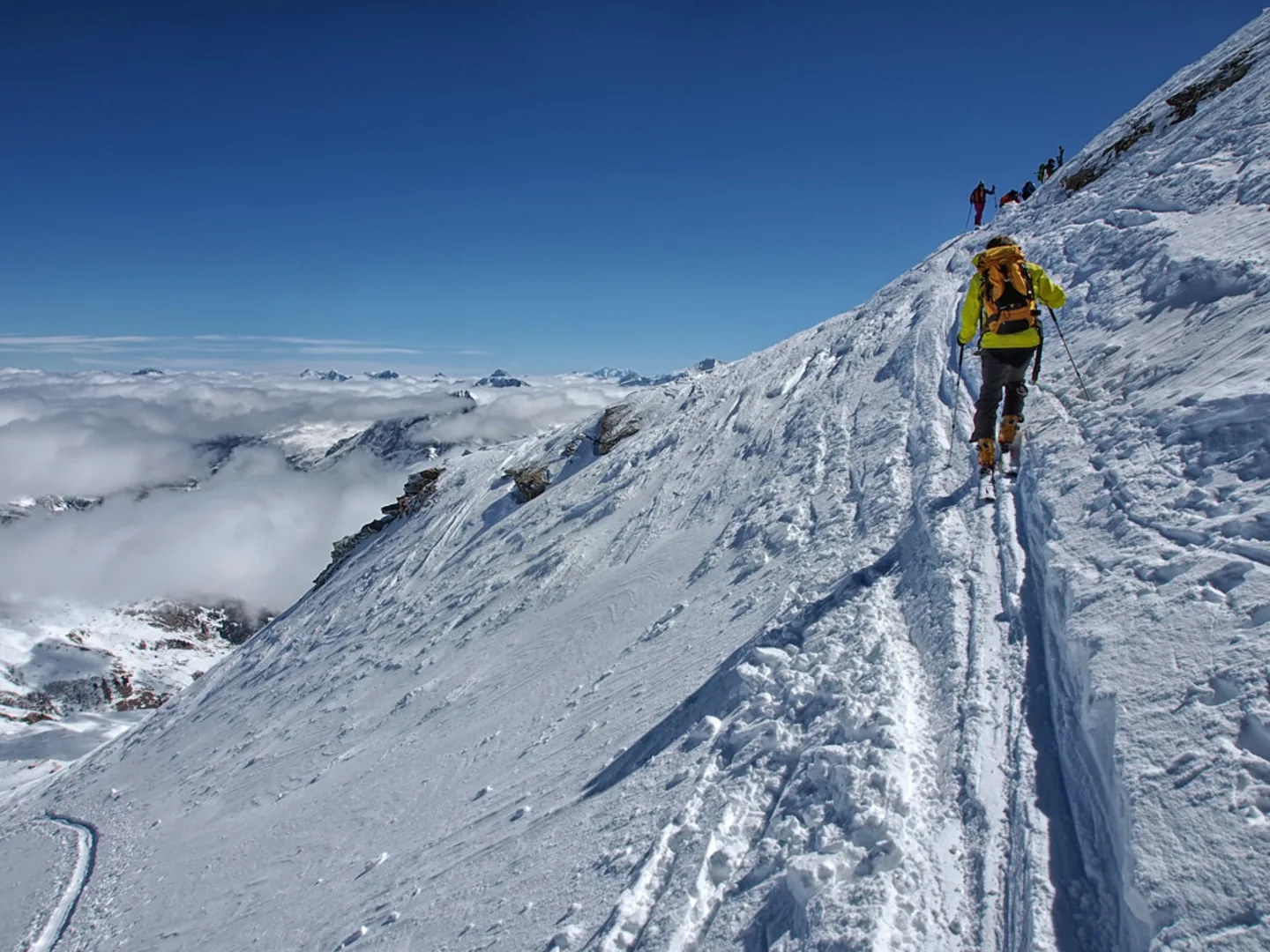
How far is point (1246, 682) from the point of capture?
3.95m

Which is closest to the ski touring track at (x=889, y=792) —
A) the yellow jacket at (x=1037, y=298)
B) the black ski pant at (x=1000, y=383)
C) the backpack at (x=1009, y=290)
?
the black ski pant at (x=1000, y=383)

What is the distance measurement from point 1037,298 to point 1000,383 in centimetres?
109

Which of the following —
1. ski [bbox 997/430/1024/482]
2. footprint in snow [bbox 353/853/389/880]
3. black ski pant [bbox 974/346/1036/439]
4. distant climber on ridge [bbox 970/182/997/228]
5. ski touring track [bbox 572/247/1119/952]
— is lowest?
footprint in snow [bbox 353/853/389/880]

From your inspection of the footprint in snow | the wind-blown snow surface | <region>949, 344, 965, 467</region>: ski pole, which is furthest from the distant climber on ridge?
the footprint in snow

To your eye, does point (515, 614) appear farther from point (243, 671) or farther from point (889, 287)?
point (243, 671)

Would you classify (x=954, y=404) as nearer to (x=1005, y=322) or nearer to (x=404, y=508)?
(x=1005, y=322)

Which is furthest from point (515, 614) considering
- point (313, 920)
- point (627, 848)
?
point (627, 848)

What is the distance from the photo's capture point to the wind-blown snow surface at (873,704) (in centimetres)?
403

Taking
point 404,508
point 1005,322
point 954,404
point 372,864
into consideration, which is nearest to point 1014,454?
point 1005,322

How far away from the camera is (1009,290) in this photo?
819 cm

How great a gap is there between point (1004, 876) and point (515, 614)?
14060mm

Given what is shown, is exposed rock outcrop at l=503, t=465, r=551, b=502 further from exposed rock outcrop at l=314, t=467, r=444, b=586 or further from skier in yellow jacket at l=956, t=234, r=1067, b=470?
skier in yellow jacket at l=956, t=234, r=1067, b=470

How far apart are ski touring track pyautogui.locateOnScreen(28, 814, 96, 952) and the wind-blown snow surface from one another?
48cm

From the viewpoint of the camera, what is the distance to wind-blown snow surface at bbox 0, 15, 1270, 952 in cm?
403
